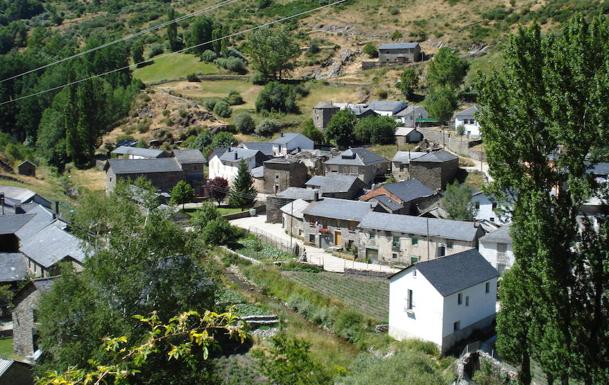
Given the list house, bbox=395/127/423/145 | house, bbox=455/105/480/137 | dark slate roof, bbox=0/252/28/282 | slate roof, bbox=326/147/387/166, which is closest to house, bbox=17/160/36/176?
dark slate roof, bbox=0/252/28/282

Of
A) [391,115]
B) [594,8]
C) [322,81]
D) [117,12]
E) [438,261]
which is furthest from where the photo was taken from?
[117,12]

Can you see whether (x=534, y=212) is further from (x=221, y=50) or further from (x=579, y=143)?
(x=221, y=50)

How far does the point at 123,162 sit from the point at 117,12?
232 feet

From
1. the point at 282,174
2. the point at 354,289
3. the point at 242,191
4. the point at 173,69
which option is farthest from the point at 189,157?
the point at 173,69

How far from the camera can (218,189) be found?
143 feet

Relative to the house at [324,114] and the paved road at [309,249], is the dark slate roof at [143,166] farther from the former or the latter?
the house at [324,114]

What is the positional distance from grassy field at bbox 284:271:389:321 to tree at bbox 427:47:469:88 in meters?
31.7

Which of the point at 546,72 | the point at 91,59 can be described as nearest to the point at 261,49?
the point at 91,59

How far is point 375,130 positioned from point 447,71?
39.5ft

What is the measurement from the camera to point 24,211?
33750mm

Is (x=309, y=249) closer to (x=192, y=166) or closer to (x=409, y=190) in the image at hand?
→ (x=409, y=190)

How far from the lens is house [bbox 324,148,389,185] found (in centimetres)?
4141

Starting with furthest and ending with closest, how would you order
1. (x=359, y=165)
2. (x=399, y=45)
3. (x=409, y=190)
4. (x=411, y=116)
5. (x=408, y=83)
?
1. (x=399, y=45)
2. (x=408, y=83)
3. (x=411, y=116)
4. (x=359, y=165)
5. (x=409, y=190)

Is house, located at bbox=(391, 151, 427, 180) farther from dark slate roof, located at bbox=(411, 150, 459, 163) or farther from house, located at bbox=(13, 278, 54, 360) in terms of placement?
house, located at bbox=(13, 278, 54, 360)
